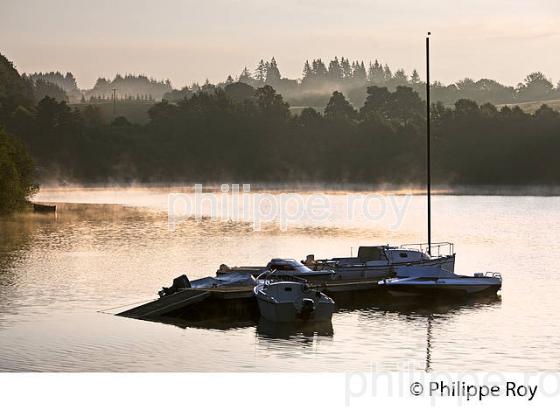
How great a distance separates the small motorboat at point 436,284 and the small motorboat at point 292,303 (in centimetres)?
753

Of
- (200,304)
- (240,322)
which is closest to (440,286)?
(240,322)

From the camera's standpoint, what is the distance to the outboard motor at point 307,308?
49.1 meters

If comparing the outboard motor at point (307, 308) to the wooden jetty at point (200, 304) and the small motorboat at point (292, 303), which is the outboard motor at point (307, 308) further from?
the wooden jetty at point (200, 304)

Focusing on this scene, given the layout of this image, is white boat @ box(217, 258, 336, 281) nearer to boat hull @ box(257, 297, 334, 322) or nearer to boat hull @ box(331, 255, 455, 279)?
boat hull @ box(331, 255, 455, 279)

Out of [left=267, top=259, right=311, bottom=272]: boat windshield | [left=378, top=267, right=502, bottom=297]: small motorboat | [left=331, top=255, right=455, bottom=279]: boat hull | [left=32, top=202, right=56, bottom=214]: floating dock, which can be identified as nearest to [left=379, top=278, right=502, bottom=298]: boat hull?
[left=378, top=267, right=502, bottom=297]: small motorboat

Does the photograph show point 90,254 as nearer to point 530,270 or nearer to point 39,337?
point 530,270

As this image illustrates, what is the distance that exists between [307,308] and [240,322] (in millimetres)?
3643

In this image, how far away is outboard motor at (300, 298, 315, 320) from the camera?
4912cm

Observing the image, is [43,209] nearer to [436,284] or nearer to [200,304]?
[436,284]

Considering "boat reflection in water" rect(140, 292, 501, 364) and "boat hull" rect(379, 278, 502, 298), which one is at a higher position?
"boat hull" rect(379, 278, 502, 298)

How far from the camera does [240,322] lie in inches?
2000

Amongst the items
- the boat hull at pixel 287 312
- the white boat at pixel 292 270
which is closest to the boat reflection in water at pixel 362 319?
the boat hull at pixel 287 312

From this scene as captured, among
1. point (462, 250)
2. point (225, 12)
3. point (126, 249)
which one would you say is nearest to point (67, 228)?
point (126, 249)

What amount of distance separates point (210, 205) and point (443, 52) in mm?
51085
